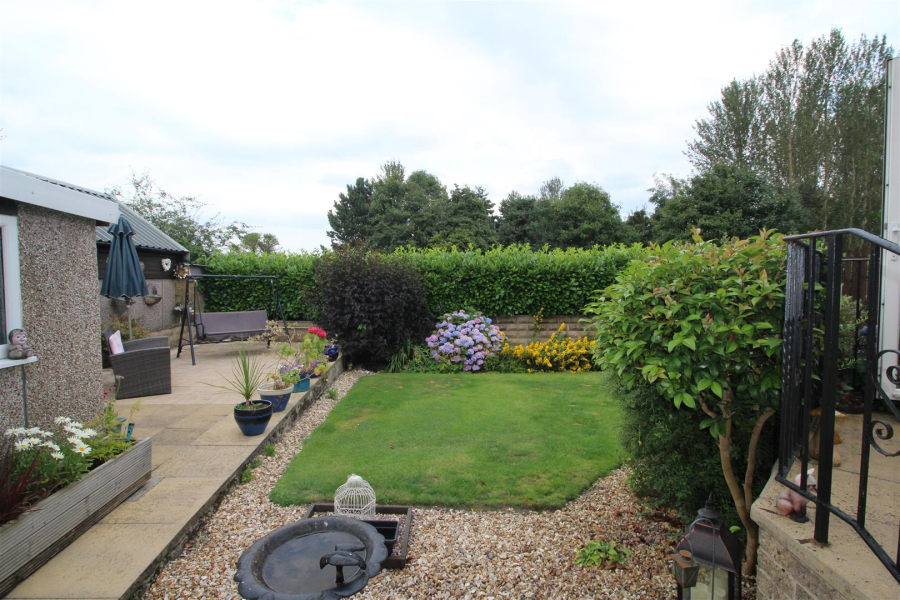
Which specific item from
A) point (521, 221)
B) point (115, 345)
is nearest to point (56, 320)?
point (115, 345)

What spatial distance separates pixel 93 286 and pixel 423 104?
347 inches

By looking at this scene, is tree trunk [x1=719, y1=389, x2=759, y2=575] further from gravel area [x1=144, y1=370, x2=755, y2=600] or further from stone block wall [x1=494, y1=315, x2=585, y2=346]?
stone block wall [x1=494, y1=315, x2=585, y2=346]

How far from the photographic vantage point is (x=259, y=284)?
949 cm

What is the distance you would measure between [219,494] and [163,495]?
31cm

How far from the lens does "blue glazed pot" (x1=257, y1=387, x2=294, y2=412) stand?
4438 mm

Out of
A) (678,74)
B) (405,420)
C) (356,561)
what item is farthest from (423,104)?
(356,561)

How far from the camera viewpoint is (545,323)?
8.53 meters

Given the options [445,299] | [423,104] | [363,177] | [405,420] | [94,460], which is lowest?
[405,420]

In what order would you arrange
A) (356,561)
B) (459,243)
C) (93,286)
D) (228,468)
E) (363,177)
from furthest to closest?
(363,177) < (459,243) < (228,468) < (93,286) < (356,561)

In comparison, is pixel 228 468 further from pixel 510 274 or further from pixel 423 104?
pixel 423 104

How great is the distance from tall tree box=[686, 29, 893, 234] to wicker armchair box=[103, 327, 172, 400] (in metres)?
22.3

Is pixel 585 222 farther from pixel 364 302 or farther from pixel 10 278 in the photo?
pixel 10 278

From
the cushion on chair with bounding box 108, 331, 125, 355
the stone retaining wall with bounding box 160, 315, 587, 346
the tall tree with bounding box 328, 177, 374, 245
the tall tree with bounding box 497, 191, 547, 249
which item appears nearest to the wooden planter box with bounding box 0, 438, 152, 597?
the cushion on chair with bounding box 108, 331, 125, 355

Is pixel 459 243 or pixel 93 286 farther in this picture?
pixel 459 243
